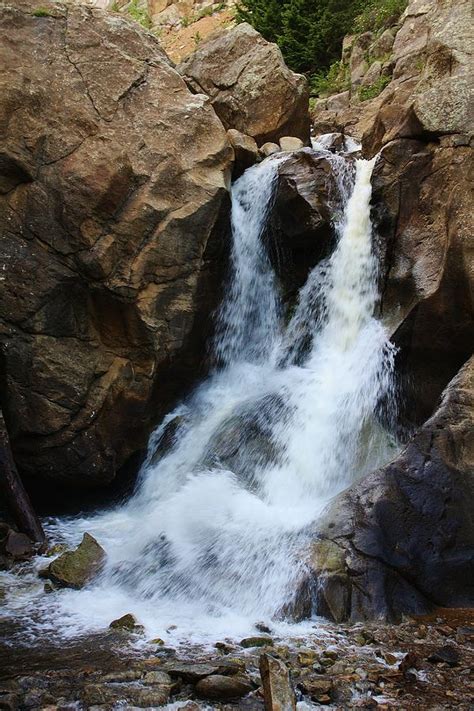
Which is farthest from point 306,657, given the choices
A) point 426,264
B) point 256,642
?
point 426,264

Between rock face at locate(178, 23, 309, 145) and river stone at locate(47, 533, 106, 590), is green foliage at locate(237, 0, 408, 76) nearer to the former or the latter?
rock face at locate(178, 23, 309, 145)

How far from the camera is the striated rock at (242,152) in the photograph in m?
11.3

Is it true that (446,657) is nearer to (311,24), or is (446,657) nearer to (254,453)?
(254,453)

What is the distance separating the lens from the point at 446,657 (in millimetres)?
4926

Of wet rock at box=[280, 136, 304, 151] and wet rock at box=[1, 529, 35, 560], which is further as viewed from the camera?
wet rock at box=[280, 136, 304, 151]

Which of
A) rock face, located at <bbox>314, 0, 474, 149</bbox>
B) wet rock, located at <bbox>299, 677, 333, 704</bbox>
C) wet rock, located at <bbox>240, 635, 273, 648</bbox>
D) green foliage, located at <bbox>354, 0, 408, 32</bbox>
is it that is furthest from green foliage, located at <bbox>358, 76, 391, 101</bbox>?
wet rock, located at <bbox>299, 677, 333, 704</bbox>

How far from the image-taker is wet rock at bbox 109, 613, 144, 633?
5496mm

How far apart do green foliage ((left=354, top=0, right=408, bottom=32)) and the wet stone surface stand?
18126mm

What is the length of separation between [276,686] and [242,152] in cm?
919

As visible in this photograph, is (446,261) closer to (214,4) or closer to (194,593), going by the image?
(194,593)

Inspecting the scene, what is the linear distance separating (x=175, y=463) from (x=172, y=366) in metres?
1.40

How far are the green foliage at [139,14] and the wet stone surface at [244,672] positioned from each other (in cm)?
3306

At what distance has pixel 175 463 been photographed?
352 inches

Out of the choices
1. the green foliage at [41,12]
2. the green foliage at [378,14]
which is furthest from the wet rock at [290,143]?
the green foliage at [378,14]
